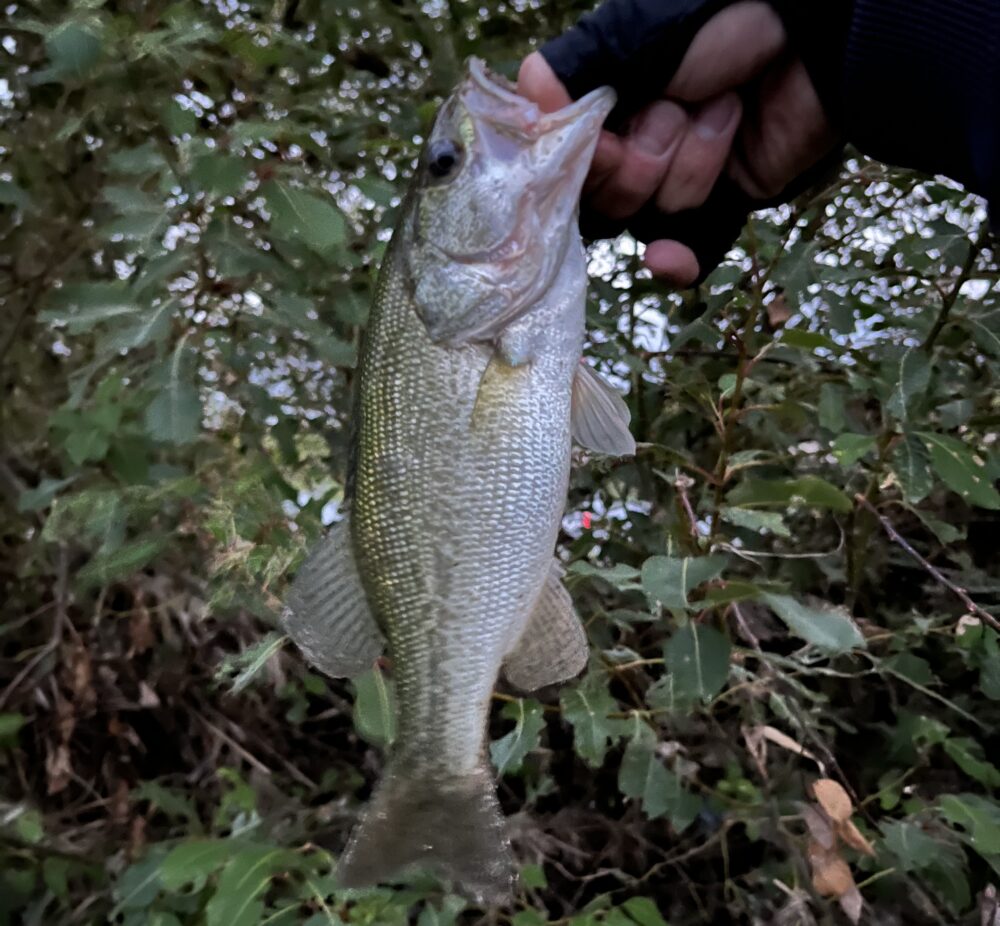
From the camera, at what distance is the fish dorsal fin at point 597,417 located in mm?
1162

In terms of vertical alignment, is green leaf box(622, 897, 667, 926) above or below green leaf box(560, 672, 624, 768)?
below

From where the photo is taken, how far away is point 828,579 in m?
2.43

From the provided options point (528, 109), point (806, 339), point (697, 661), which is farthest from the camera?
point (806, 339)

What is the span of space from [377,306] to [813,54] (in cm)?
76

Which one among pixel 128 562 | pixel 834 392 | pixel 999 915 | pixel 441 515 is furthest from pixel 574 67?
pixel 999 915

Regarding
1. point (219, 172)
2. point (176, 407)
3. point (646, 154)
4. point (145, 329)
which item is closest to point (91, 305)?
point (145, 329)

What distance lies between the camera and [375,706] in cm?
149

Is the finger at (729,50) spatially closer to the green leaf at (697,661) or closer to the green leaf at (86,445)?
the green leaf at (697,661)

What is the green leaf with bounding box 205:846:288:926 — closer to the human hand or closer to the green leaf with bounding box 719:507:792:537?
the green leaf with bounding box 719:507:792:537

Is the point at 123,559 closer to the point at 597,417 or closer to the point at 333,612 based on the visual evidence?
the point at 333,612

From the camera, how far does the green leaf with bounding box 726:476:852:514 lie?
1.28m

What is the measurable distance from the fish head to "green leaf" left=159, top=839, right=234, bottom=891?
3.58ft

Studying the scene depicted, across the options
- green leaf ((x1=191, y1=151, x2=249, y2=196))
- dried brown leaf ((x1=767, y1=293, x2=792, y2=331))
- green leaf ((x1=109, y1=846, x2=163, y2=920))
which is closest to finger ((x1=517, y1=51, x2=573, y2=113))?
green leaf ((x1=191, y1=151, x2=249, y2=196))

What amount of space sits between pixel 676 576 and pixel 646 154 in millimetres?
635
